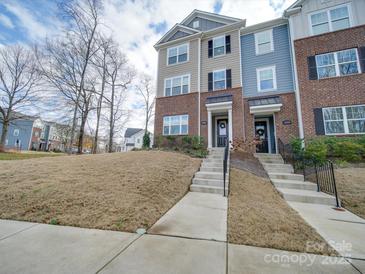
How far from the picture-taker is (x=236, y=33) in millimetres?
11406

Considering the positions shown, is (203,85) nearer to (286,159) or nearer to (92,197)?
(286,159)

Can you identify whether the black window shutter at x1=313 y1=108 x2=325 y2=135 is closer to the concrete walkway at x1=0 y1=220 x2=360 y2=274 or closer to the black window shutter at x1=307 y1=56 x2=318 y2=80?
the black window shutter at x1=307 y1=56 x2=318 y2=80

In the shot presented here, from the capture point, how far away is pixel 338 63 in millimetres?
8688

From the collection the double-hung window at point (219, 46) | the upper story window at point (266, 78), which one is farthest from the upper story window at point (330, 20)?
the double-hung window at point (219, 46)

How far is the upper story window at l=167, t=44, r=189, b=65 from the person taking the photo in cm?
1257

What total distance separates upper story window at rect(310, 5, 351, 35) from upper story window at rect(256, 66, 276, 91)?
2.90m

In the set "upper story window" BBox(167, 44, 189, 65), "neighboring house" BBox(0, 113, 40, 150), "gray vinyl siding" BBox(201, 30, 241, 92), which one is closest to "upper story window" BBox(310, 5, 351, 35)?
"gray vinyl siding" BBox(201, 30, 241, 92)

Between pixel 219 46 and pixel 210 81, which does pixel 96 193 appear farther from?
pixel 219 46

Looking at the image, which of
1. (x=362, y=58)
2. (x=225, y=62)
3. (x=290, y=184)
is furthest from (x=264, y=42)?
(x=290, y=184)

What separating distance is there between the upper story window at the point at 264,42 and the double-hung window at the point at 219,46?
7.22 ft

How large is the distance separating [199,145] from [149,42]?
10.1 meters

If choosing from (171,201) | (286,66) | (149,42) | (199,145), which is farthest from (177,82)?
(171,201)

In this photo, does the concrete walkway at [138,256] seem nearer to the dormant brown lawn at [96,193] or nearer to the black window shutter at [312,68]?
the dormant brown lawn at [96,193]

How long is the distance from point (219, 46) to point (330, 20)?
632 centimetres
